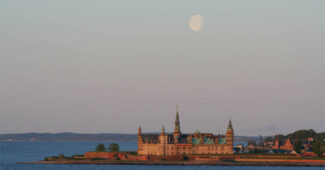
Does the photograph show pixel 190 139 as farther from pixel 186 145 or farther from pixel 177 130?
pixel 177 130

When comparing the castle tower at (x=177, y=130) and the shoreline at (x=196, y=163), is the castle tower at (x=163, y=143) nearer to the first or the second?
the castle tower at (x=177, y=130)

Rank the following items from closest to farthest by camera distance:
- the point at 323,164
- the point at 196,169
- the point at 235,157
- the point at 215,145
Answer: the point at 196,169
the point at 323,164
the point at 235,157
the point at 215,145

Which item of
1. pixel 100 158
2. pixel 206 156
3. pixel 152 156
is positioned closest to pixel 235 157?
pixel 206 156

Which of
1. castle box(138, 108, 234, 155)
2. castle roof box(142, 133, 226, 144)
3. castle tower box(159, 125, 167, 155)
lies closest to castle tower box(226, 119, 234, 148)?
castle box(138, 108, 234, 155)

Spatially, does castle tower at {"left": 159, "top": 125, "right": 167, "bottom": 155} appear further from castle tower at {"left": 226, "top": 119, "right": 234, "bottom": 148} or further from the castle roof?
castle tower at {"left": 226, "top": 119, "right": 234, "bottom": 148}

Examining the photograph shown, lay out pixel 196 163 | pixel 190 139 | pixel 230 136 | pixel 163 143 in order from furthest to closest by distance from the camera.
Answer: pixel 190 139
pixel 230 136
pixel 163 143
pixel 196 163

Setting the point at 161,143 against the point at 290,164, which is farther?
the point at 161,143

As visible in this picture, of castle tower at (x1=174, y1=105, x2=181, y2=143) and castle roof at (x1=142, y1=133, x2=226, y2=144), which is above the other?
castle tower at (x1=174, y1=105, x2=181, y2=143)

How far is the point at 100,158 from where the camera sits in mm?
187250

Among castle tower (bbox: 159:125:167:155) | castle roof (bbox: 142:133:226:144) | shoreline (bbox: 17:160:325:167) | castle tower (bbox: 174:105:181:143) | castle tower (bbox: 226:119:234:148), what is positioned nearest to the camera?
shoreline (bbox: 17:160:325:167)

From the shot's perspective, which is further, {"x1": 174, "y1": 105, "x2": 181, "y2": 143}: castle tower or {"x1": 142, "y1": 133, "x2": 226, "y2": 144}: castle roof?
{"x1": 174, "y1": 105, "x2": 181, "y2": 143}: castle tower

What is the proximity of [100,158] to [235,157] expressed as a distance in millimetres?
37924

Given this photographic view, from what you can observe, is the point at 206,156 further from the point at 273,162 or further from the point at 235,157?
the point at 273,162

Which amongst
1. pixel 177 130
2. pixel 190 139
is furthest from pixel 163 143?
pixel 190 139
